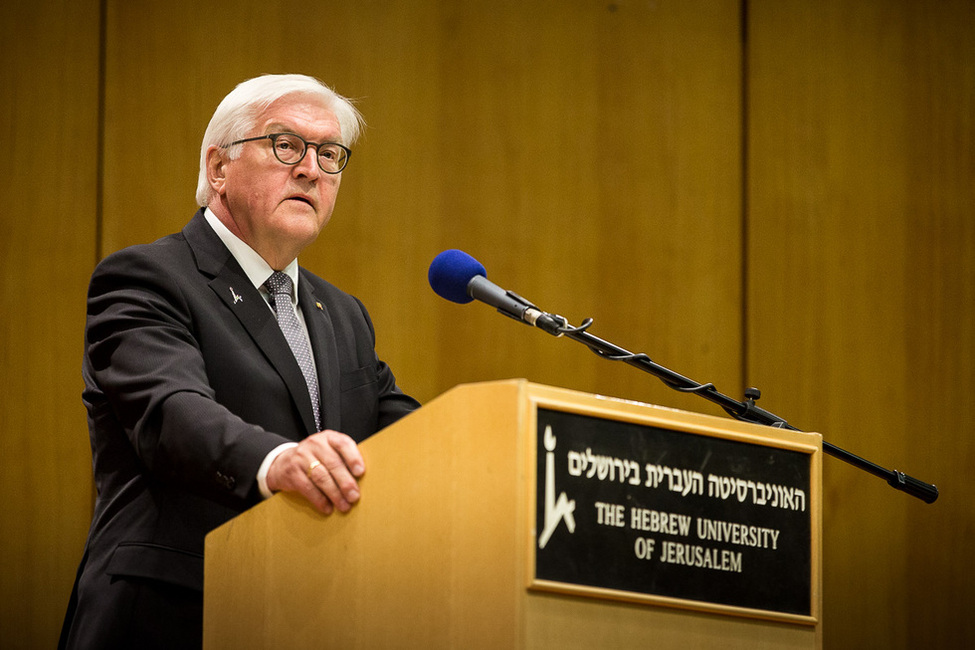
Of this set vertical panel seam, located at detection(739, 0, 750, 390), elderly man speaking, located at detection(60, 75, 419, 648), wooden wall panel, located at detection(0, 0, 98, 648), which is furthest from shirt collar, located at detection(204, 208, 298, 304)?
vertical panel seam, located at detection(739, 0, 750, 390)

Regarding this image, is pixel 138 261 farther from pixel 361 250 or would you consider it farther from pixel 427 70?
pixel 427 70

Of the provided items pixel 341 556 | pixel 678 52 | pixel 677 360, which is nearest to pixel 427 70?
pixel 678 52

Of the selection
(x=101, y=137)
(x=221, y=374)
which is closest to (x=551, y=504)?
(x=221, y=374)

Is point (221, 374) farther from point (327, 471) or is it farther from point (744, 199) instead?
point (744, 199)

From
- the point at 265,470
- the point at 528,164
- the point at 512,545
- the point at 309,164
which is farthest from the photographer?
the point at 528,164

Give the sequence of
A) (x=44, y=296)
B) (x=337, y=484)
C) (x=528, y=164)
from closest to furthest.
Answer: (x=337, y=484)
(x=44, y=296)
(x=528, y=164)

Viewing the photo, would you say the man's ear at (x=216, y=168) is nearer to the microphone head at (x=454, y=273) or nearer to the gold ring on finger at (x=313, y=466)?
the microphone head at (x=454, y=273)

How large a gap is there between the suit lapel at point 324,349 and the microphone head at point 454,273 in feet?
1.07

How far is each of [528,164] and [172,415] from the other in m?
2.13

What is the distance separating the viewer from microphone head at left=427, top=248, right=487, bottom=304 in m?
1.88

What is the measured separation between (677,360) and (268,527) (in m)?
2.25

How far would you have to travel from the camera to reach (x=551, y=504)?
133 centimetres

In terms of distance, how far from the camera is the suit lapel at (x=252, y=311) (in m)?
1.96

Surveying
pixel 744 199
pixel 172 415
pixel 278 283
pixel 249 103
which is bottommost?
pixel 172 415
